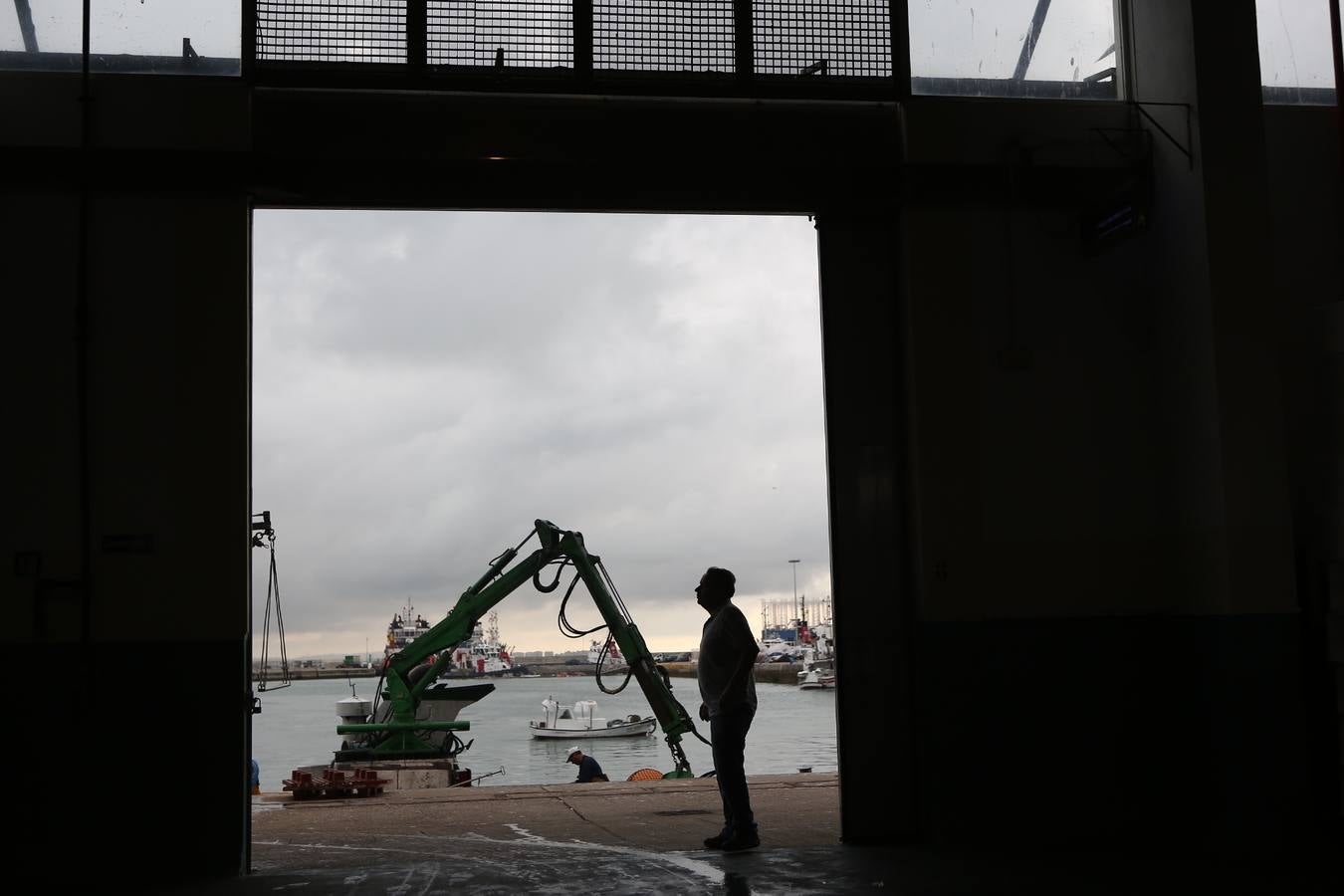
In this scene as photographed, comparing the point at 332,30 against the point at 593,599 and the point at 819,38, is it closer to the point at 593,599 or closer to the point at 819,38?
the point at 819,38

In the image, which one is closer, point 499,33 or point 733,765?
point 733,765

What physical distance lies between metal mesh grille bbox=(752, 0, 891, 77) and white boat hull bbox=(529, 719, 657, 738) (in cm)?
4454

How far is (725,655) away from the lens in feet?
21.9

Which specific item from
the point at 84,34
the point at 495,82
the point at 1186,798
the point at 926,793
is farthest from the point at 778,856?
the point at 84,34

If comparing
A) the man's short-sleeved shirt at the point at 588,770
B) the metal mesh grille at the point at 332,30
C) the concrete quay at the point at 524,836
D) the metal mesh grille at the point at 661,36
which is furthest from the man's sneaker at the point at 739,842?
the man's short-sleeved shirt at the point at 588,770

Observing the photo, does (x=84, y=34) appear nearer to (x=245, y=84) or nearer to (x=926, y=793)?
(x=245, y=84)

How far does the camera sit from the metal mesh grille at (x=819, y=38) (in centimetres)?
737

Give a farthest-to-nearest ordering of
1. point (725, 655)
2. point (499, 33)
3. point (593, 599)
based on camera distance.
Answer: point (593, 599) < point (499, 33) < point (725, 655)

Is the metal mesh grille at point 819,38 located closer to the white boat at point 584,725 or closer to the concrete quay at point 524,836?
the concrete quay at point 524,836

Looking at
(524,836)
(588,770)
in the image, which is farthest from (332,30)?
(588,770)

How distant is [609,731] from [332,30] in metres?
46.2

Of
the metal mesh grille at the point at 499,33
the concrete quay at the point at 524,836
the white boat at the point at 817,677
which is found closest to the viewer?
the concrete quay at the point at 524,836

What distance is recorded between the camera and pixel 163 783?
6.28 m

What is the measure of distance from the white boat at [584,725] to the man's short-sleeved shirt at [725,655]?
44211 mm
